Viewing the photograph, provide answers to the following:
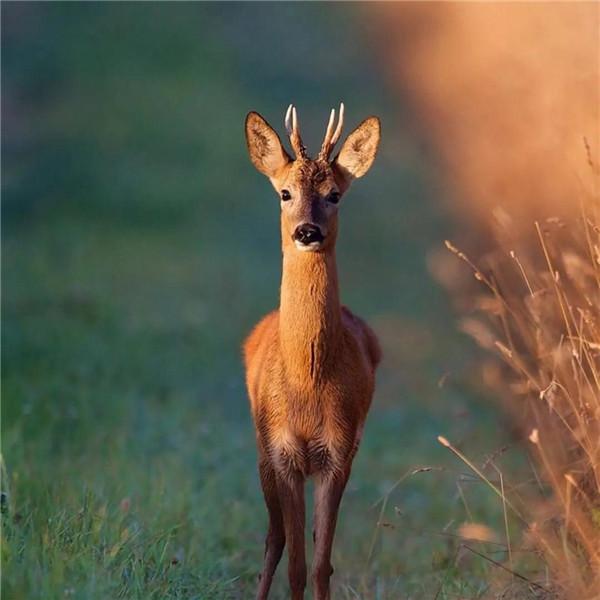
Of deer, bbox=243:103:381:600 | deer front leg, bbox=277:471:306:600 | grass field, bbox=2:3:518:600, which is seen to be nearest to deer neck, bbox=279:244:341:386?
deer, bbox=243:103:381:600

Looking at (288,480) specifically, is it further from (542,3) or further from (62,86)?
(62,86)

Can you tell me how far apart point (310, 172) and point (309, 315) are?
0.70 metres

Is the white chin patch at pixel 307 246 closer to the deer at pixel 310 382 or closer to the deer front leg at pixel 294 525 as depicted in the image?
the deer at pixel 310 382

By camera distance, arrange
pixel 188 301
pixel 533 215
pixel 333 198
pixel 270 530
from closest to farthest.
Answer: pixel 333 198 < pixel 270 530 < pixel 533 215 < pixel 188 301

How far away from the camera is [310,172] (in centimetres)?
679

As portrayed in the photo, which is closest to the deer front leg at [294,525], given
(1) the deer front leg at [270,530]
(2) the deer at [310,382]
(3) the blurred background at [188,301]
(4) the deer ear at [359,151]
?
(2) the deer at [310,382]

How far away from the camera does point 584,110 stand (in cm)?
991

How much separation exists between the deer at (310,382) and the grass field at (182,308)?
0.36m

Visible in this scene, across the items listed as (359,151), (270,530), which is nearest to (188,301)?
(270,530)

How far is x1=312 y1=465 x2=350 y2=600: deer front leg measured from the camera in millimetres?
6516

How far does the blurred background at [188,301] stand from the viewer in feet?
24.1

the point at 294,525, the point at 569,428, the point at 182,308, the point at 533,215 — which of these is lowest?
the point at 294,525

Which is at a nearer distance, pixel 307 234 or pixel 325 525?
pixel 307 234

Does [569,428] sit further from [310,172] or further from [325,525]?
[310,172]
